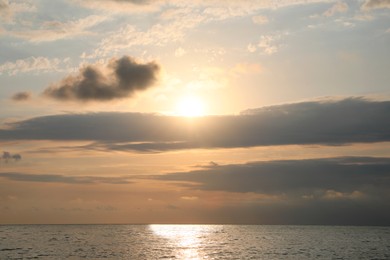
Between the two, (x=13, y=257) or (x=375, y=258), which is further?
(x=375, y=258)

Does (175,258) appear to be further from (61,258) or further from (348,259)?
(348,259)

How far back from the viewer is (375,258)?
148 metres

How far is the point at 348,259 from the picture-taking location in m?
144

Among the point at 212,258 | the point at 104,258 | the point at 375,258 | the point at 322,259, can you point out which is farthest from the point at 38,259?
the point at 375,258

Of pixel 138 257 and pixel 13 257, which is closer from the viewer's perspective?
pixel 13 257

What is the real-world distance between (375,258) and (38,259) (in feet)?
333

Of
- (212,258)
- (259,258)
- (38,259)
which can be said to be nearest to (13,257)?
(38,259)

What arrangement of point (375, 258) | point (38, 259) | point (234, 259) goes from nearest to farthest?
point (38, 259) → point (234, 259) → point (375, 258)

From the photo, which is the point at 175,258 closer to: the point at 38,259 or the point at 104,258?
the point at 104,258

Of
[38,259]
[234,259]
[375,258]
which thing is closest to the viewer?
[38,259]

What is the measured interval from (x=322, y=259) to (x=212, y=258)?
32.7m

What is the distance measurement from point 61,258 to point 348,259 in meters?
Answer: 85.3

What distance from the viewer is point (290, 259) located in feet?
451

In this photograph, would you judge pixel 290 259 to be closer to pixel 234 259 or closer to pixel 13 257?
pixel 234 259
